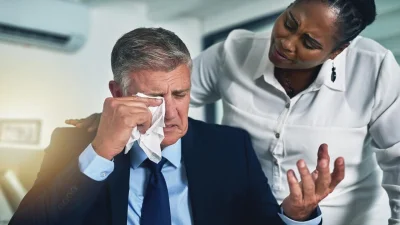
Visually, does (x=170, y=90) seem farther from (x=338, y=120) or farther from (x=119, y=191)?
(x=338, y=120)

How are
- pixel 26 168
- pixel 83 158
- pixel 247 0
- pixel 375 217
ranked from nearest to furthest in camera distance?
pixel 83 158
pixel 26 168
pixel 375 217
pixel 247 0

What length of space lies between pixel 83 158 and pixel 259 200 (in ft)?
1.17

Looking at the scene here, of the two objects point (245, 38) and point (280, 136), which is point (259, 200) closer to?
point (280, 136)

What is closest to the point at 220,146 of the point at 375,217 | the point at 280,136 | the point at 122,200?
the point at 280,136

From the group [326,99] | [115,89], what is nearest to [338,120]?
[326,99]

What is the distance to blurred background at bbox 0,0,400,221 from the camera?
842 millimetres

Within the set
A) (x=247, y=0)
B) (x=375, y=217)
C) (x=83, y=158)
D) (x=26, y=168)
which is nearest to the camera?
(x=83, y=158)

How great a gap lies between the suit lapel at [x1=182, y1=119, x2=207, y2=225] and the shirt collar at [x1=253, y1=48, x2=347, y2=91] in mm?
203

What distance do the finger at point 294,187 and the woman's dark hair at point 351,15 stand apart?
29 centimetres

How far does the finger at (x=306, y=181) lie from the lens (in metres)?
0.66

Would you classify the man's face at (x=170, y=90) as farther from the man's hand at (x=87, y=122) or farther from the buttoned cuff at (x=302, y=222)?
the buttoned cuff at (x=302, y=222)

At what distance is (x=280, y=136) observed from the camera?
900mm

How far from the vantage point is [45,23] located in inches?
39.5

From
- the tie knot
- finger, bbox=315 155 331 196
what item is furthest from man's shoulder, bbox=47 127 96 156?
finger, bbox=315 155 331 196
